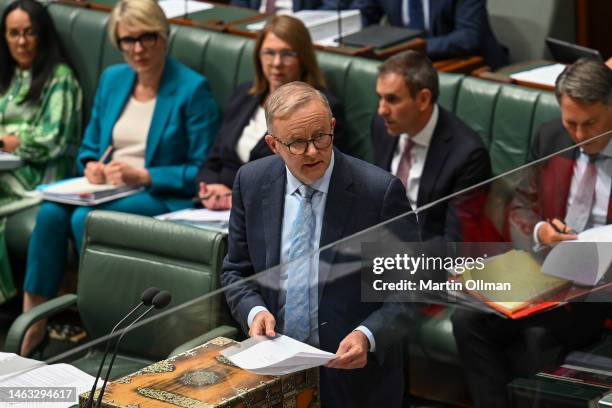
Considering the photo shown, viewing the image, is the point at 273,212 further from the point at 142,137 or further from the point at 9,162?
the point at 9,162

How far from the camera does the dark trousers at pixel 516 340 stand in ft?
8.34

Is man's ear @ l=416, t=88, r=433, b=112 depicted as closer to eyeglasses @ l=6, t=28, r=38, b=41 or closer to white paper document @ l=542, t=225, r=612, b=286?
white paper document @ l=542, t=225, r=612, b=286

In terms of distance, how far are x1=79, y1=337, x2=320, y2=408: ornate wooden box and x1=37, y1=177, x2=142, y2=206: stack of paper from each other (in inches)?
95.8

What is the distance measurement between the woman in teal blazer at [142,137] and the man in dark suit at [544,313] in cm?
190

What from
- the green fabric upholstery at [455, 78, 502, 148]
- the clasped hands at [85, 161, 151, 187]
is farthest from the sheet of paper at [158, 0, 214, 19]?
the green fabric upholstery at [455, 78, 502, 148]

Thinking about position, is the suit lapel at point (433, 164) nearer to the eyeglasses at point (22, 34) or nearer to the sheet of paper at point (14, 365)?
the sheet of paper at point (14, 365)

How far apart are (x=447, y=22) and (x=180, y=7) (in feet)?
4.00

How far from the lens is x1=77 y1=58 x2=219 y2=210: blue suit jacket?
461cm

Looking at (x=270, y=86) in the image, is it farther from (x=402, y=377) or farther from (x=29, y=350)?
(x=402, y=377)

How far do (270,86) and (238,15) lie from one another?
3.19ft

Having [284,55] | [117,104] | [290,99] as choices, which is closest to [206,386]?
[290,99]

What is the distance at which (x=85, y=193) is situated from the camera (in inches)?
179

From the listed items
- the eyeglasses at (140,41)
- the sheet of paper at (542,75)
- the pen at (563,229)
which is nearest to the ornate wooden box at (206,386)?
the pen at (563,229)

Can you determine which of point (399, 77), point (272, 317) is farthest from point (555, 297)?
point (399, 77)
